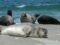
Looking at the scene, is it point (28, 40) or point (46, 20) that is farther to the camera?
point (46, 20)

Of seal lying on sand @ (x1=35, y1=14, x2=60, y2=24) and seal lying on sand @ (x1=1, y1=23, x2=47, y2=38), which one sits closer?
seal lying on sand @ (x1=1, y1=23, x2=47, y2=38)

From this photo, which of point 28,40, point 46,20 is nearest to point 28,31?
point 28,40

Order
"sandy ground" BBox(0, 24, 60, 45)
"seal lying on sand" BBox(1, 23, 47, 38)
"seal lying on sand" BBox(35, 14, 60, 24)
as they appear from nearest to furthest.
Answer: "sandy ground" BBox(0, 24, 60, 45), "seal lying on sand" BBox(1, 23, 47, 38), "seal lying on sand" BBox(35, 14, 60, 24)

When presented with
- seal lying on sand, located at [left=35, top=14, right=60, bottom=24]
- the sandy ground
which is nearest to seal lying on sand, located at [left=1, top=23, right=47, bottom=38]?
the sandy ground

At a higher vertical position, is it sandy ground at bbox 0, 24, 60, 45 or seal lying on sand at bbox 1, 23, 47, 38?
seal lying on sand at bbox 1, 23, 47, 38

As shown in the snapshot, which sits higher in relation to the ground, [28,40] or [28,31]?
[28,31]

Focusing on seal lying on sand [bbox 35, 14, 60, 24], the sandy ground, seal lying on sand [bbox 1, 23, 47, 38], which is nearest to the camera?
the sandy ground

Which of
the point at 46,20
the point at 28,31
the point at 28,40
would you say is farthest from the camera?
the point at 46,20

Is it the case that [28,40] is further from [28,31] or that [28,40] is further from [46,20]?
[46,20]

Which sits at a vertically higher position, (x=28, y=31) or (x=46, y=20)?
(x=28, y=31)

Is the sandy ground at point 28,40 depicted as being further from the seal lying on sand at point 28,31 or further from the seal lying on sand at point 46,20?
the seal lying on sand at point 46,20

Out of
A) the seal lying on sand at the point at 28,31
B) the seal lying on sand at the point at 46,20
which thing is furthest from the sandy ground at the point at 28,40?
the seal lying on sand at the point at 46,20

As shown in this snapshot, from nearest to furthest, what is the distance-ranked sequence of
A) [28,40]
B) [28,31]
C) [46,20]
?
[28,40] < [28,31] < [46,20]

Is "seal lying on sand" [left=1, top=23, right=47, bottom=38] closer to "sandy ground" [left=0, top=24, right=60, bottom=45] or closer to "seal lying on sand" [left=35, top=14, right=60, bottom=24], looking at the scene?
"sandy ground" [left=0, top=24, right=60, bottom=45]
